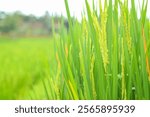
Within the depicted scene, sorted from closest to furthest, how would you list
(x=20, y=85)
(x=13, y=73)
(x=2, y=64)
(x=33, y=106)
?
(x=33, y=106) → (x=20, y=85) → (x=13, y=73) → (x=2, y=64)

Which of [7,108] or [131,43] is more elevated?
[131,43]

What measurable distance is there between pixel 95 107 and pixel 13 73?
3.66 meters

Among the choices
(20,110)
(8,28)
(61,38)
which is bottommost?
(8,28)

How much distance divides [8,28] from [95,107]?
18.2 meters

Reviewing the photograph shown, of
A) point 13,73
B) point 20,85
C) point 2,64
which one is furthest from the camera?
point 2,64

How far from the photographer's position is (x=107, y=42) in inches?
23.4

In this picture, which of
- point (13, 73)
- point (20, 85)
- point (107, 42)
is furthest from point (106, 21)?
point (13, 73)

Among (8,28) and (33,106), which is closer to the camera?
(33,106)

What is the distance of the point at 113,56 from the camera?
0.58 meters

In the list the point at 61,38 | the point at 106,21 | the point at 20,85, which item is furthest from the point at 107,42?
the point at 20,85

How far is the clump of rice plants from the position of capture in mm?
579

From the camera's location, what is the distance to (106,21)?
1.93ft

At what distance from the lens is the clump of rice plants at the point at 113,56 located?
0.58 metres

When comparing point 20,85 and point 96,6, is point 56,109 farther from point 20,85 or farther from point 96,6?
point 20,85
